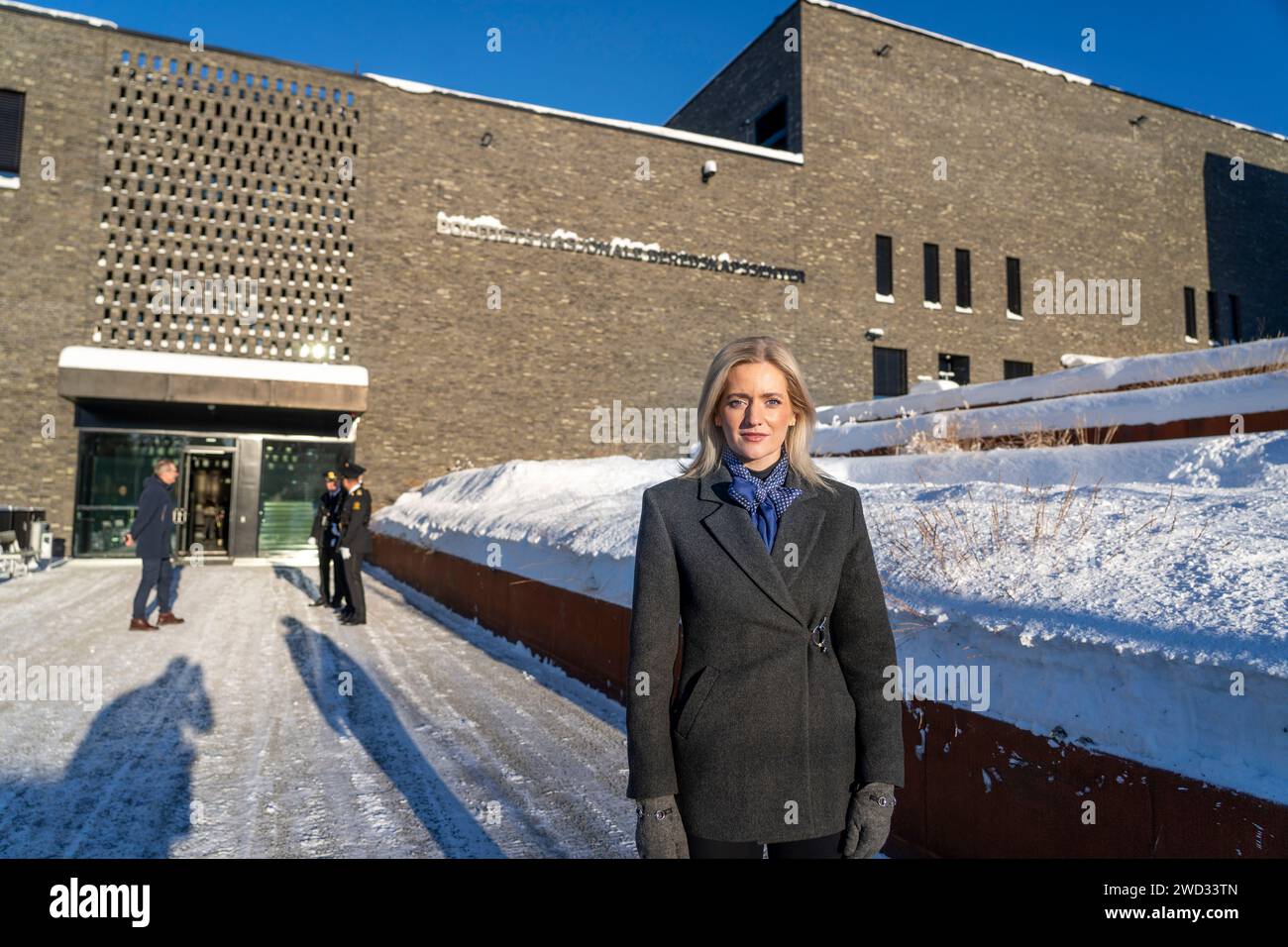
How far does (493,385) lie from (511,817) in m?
16.2

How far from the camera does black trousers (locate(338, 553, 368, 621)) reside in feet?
30.1

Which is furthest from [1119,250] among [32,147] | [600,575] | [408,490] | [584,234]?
[32,147]

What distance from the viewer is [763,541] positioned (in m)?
1.83

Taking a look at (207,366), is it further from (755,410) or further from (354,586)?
(755,410)

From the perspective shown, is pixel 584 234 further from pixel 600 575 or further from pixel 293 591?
pixel 600 575

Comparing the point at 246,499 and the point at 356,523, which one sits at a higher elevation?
the point at 246,499

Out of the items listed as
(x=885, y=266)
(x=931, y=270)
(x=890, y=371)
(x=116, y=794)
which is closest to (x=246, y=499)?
(x=116, y=794)

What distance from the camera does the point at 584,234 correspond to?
2016 centimetres

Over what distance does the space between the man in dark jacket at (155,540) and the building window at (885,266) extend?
20.3 meters

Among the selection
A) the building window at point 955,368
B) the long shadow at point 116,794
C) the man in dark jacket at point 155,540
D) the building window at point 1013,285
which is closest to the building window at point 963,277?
the building window at point 1013,285

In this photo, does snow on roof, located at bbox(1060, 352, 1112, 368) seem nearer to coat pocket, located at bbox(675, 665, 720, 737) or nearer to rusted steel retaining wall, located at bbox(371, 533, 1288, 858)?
rusted steel retaining wall, located at bbox(371, 533, 1288, 858)

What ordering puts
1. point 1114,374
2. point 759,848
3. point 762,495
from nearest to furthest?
1. point 759,848
2. point 762,495
3. point 1114,374

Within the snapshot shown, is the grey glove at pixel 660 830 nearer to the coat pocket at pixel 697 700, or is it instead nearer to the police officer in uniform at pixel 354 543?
the coat pocket at pixel 697 700

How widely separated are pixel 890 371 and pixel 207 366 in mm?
18747
